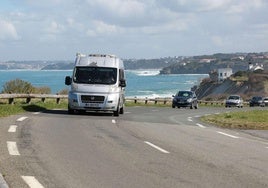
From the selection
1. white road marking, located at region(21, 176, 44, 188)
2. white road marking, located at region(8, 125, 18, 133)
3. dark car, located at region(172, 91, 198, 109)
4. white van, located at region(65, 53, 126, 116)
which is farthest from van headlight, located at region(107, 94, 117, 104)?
dark car, located at region(172, 91, 198, 109)

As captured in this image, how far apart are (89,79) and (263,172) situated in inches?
618

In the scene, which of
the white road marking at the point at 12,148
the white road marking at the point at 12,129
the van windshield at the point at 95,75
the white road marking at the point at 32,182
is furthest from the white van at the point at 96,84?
the white road marking at the point at 32,182

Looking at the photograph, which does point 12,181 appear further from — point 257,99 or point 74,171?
point 257,99

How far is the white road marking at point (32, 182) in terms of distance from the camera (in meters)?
7.85

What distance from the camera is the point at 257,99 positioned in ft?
231

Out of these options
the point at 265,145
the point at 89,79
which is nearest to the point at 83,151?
the point at 265,145

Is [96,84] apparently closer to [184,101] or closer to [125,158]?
[125,158]

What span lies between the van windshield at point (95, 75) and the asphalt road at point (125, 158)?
7552 millimetres

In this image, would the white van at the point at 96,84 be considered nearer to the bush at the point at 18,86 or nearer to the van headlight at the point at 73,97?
the van headlight at the point at 73,97

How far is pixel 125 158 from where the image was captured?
35.9 ft

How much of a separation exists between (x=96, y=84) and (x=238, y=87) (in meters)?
123

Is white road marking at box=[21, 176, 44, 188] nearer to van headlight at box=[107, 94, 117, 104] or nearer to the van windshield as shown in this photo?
van headlight at box=[107, 94, 117, 104]

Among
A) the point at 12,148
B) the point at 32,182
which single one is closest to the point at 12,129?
the point at 12,148

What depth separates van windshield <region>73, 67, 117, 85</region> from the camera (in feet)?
81.0
